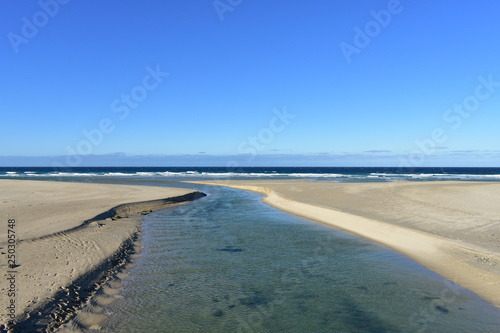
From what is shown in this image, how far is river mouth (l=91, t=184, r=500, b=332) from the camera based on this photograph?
7777 millimetres

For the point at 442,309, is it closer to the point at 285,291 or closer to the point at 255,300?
the point at 285,291

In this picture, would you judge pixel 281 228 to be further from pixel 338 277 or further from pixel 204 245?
pixel 338 277

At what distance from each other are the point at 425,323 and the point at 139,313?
687 cm

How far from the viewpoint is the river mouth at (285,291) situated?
778 cm

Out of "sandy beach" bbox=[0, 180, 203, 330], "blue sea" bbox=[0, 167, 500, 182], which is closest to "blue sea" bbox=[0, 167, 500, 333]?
"sandy beach" bbox=[0, 180, 203, 330]

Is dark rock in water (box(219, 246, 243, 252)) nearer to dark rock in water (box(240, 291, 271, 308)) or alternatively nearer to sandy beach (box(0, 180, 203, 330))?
sandy beach (box(0, 180, 203, 330))

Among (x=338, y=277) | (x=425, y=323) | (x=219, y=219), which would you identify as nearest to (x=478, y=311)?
(x=425, y=323)

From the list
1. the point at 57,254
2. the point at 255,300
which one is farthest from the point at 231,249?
the point at 57,254

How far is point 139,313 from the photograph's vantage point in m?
8.14

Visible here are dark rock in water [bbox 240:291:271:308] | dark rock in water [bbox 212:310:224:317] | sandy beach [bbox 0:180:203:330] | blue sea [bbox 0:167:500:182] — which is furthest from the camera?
blue sea [bbox 0:167:500:182]

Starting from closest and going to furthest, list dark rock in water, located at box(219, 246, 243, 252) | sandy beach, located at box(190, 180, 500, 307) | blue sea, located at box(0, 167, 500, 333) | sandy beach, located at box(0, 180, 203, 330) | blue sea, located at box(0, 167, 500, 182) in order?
sandy beach, located at box(0, 180, 203, 330) < blue sea, located at box(0, 167, 500, 333) < sandy beach, located at box(190, 180, 500, 307) < dark rock in water, located at box(219, 246, 243, 252) < blue sea, located at box(0, 167, 500, 182)

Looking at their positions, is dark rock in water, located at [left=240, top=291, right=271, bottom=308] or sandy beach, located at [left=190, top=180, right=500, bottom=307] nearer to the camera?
dark rock in water, located at [left=240, top=291, right=271, bottom=308]

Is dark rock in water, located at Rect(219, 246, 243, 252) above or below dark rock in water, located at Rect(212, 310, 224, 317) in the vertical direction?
above

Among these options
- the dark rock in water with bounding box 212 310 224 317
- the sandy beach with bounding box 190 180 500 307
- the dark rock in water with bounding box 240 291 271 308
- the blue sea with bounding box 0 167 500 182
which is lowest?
the dark rock in water with bounding box 212 310 224 317
